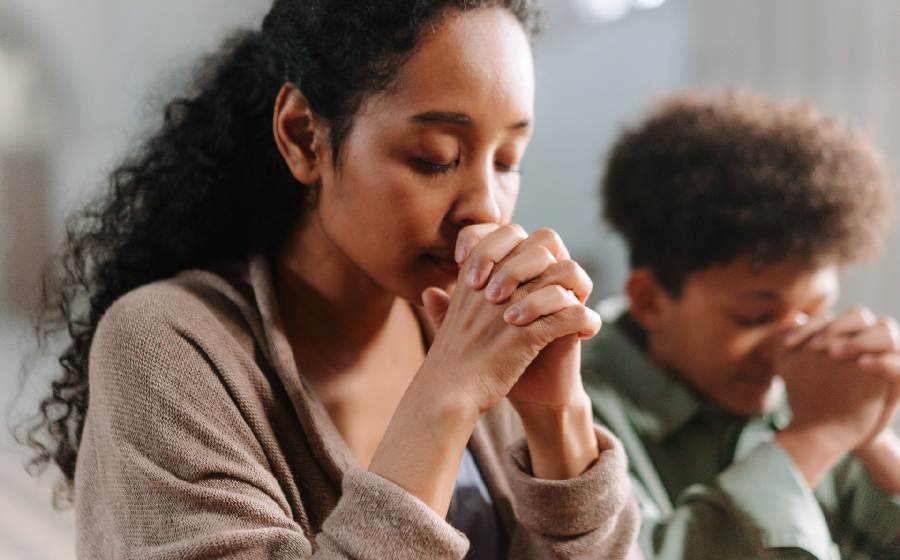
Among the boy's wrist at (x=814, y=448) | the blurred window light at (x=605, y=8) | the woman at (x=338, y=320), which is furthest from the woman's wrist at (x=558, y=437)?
the blurred window light at (x=605, y=8)

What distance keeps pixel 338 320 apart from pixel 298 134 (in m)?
0.18

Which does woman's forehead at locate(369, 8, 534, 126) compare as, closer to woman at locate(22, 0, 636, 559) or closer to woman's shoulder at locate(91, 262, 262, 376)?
woman at locate(22, 0, 636, 559)

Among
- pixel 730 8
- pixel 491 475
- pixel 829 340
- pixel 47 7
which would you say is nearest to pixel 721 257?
pixel 829 340

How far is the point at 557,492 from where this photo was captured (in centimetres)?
79

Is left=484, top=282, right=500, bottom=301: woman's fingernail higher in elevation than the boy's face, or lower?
higher

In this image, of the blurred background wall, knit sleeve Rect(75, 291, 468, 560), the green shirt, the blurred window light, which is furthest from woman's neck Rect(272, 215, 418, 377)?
the blurred window light

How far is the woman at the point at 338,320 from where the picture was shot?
68 cm

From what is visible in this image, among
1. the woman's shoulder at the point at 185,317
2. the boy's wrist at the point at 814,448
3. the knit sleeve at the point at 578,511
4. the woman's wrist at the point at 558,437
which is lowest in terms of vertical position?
the boy's wrist at the point at 814,448

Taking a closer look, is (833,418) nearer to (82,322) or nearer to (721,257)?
(721,257)

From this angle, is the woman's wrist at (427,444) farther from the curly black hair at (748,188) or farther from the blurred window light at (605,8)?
the blurred window light at (605,8)

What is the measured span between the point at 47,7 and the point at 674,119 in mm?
951

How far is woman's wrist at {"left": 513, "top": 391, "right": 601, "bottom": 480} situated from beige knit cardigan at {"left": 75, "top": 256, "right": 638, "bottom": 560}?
0.02 meters

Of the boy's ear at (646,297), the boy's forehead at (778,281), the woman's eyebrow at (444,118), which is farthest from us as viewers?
the boy's ear at (646,297)

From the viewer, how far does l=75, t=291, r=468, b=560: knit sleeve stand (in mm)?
644
